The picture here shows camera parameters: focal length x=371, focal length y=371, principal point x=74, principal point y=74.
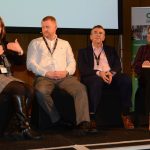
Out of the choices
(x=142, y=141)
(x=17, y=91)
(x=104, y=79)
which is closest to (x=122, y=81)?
(x=104, y=79)

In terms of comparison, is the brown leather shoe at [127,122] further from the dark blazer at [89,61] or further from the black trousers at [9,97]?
the black trousers at [9,97]

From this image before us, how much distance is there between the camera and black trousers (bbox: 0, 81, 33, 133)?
332 centimetres

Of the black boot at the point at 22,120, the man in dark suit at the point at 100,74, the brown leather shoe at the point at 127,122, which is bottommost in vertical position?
the brown leather shoe at the point at 127,122

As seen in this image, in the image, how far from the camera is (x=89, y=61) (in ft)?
13.7

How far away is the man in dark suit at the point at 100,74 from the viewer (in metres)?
3.87

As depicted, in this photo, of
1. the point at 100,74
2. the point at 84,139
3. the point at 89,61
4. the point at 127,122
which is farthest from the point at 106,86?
the point at 84,139

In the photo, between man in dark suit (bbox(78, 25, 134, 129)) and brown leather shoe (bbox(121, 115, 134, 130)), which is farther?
brown leather shoe (bbox(121, 115, 134, 130))

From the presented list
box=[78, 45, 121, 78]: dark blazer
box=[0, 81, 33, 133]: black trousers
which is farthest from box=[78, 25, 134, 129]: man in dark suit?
box=[0, 81, 33, 133]: black trousers

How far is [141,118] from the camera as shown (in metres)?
4.30

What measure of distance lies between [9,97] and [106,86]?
121cm

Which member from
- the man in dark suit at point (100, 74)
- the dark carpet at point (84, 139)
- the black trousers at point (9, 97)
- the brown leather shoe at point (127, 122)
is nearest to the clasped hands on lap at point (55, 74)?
the man in dark suit at point (100, 74)

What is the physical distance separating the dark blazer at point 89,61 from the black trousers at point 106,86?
3.8 inches

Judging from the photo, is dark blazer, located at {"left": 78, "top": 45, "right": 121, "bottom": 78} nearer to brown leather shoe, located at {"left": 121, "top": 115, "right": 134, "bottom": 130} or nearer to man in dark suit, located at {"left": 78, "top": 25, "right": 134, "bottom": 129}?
man in dark suit, located at {"left": 78, "top": 25, "right": 134, "bottom": 129}

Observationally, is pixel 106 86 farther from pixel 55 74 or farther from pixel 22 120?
pixel 22 120
